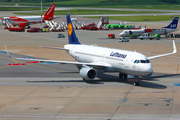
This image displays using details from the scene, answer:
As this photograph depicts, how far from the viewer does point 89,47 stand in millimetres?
47562

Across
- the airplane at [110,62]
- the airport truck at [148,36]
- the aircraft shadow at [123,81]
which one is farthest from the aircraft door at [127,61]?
the airport truck at [148,36]

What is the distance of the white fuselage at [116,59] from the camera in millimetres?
37375

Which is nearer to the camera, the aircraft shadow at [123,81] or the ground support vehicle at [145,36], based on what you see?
the aircraft shadow at [123,81]

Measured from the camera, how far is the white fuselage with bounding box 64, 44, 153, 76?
37375mm

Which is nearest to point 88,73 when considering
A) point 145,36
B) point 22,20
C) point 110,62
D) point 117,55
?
point 110,62

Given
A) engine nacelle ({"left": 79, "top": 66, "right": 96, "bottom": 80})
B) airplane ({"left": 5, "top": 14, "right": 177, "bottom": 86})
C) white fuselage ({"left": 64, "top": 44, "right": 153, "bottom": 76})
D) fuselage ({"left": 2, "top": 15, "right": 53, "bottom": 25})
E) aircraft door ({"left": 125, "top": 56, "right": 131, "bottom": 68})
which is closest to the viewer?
white fuselage ({"left": 64, "top": 44, "right": 153, "bottom": 76})

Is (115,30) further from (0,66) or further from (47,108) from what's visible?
(47,108)

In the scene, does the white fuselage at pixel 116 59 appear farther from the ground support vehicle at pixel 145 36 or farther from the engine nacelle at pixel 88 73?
the ground support vehicle at pixel 145 36

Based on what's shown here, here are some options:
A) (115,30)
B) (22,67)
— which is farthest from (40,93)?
(115,30)

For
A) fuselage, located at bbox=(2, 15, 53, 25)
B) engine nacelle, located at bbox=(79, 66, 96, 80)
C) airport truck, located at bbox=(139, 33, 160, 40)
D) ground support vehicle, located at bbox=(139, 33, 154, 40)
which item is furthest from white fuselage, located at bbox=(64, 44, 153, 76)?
fuselage, located at bbox=(2, 15, 53, 25)

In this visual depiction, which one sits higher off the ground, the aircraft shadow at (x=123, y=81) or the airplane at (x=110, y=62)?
the airplane at (x=110, y=62)

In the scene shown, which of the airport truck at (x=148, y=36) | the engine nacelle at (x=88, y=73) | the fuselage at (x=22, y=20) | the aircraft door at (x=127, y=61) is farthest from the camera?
the fuselage at (x=22, y=20)

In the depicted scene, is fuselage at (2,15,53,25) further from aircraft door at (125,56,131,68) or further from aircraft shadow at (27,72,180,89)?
aircraft door at (125,56,131,68)

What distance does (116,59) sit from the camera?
40531mm
